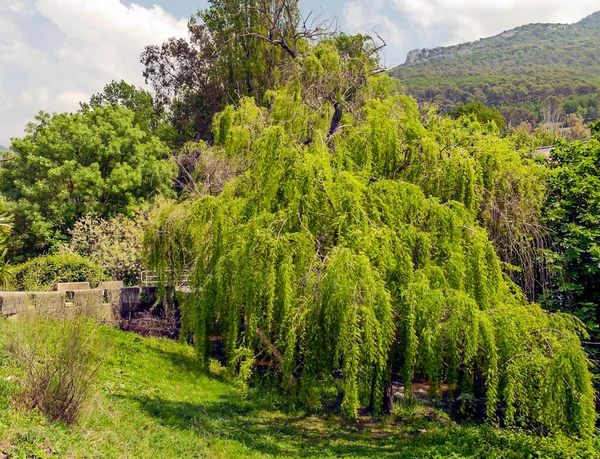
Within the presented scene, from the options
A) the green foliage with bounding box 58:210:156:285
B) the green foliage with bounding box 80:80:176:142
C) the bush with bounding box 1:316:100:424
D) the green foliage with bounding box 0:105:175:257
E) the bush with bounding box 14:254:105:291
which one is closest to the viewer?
the bush with bounding box 1:316:100:424

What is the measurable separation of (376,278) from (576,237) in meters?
4.91

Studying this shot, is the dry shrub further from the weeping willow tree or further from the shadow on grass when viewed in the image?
the weeping willow tree

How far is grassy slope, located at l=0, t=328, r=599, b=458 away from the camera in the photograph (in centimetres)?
639

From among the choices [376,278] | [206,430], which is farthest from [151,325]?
[376,278]

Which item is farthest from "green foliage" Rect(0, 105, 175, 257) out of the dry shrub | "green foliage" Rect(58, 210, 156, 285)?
the dry shrub

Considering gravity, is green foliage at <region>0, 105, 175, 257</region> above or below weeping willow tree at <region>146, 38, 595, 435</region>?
above

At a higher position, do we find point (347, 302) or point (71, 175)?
point (71, 175)

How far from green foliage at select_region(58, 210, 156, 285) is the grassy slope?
6413 mm

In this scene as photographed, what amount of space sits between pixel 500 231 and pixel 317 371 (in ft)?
14.6

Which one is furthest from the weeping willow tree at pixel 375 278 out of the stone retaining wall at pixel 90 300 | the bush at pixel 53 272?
the bush at pixel 53 272

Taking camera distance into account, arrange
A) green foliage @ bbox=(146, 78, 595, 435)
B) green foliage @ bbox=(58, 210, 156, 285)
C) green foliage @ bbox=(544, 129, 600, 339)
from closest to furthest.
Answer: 1. green foliage @ bbox=(146, 78, 595, 435)
2. green foliage @ bbox=(544, 129, 600, 339)
3. green foliage @ bbox=(58, 210, 156, 285)

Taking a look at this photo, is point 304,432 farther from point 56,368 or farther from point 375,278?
point 56,368

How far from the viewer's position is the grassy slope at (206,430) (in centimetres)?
639

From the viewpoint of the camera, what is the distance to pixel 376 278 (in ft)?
23.6
